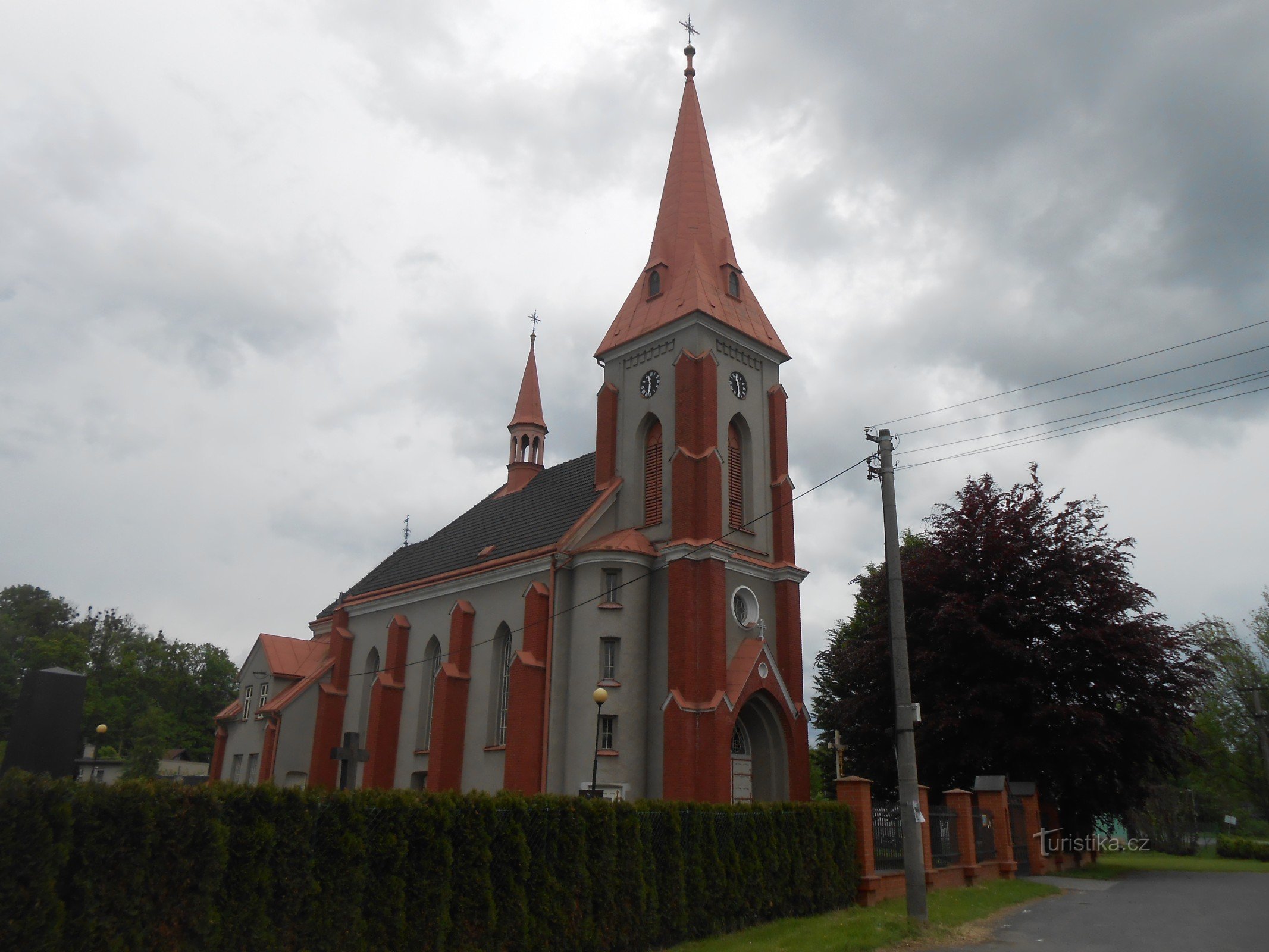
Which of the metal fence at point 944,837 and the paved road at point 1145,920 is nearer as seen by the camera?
the paved road at point 1145,920

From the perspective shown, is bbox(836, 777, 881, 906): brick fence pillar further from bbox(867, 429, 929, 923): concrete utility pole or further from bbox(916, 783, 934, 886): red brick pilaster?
bbox(867, 429, 929, 923): concrete utility pole

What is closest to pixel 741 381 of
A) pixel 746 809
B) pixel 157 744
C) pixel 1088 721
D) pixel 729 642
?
pixel 729 642

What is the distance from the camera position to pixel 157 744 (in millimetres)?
55250

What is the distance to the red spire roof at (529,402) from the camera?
42.8m

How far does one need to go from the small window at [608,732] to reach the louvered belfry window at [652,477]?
243 inches

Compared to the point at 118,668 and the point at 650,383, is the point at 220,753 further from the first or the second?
the point at 118,668

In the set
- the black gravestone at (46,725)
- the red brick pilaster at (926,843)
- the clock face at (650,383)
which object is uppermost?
the clock face at (650,383)

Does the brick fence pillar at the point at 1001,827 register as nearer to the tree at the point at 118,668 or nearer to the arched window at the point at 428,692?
the arched window at the point at 428,692

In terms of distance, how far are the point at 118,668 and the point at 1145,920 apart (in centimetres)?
7161

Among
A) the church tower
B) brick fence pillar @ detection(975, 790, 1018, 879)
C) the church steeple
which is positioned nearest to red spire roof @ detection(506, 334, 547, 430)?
the church steeple

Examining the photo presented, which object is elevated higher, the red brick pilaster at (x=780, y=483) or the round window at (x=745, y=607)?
the red brick pilaster at (x=780, y=483)

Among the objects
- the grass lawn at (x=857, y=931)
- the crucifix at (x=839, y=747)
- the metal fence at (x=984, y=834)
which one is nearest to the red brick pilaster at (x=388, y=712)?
the crucifix at (x=839, y=747)

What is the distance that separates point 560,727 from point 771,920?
1065cm

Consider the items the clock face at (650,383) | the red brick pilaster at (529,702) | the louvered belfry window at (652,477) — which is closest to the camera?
the red brick pilaster at (529,702)
